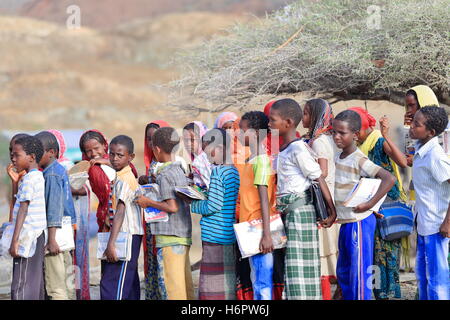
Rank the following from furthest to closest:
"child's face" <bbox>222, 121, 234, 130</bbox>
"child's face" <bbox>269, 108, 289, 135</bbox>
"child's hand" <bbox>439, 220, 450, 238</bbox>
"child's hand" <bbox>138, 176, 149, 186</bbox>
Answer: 1. "child's face" <bbox>222, 121, 234, 130</bbox>
2. "child's hand" <bbox>138, 176, 149, 186</bbox>
3. "child's face" <bbox>269, 108, 289, 135</bbox>
4. "child's hand" <bbox>439, 220, 450, 238</bbox>

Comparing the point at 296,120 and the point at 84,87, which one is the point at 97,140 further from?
the point at 84,87

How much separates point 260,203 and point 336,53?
2.45 meters

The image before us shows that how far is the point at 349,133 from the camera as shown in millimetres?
5098

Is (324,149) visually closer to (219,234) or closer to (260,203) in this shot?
(260,203)

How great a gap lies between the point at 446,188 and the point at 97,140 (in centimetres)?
285

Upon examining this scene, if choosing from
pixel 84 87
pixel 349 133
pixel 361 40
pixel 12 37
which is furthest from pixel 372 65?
pixel 12 37

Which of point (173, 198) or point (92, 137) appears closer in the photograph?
point (173, 198)

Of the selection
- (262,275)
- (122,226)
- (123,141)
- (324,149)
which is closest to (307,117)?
(324,149)

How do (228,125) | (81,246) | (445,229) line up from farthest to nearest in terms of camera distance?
1. (228,125)
2. (81,246)
3. (445,229)

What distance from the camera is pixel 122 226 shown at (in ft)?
17.4

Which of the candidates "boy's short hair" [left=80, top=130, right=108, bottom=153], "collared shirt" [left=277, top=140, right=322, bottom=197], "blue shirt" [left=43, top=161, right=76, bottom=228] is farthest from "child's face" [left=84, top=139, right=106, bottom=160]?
"collared shirt" [left=277, top=140, right=322, bottom=197]

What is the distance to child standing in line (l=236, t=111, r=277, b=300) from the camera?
16.0 ft

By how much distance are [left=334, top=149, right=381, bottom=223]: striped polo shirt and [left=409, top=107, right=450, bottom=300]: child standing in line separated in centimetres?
35

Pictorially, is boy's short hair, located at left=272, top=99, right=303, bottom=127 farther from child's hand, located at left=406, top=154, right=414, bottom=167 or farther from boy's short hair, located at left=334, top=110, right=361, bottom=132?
child's hand, located at left=406, top=154, right=414, bottom=167
